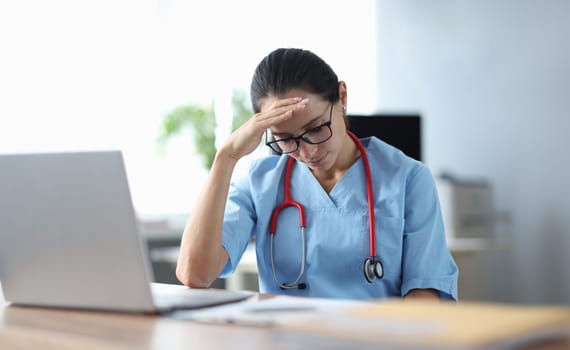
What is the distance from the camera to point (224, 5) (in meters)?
4.86

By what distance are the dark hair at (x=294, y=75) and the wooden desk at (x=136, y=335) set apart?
2.08ft

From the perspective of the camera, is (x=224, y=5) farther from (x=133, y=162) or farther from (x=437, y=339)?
(x=437, y=339)

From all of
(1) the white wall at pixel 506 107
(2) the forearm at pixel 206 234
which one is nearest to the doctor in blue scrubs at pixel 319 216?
(2) the forearm at pixel 206 234

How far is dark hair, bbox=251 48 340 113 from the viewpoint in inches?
61.6

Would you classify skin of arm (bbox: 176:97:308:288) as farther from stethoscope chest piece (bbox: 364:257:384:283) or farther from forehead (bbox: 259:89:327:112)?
stethoscope chest piece (bbox: 364:257:384:283)

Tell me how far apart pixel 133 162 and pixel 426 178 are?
3260 mm

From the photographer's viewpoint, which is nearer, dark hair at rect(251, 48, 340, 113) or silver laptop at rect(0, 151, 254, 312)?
silver laptop at rect(0, 151, 254, 312)

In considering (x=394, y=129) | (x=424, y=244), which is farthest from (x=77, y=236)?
(x=394, y=129)

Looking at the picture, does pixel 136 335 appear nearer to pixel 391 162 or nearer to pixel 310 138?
pixel 310 138

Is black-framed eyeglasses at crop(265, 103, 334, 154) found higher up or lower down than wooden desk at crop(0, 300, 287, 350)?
higher up

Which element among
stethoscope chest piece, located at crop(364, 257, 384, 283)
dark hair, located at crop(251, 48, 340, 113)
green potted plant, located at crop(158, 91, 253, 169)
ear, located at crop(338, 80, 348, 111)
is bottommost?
green potted plant, located at crop(158, 91, 253, 169)

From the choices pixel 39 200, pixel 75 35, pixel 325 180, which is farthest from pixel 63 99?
pixel 39 200

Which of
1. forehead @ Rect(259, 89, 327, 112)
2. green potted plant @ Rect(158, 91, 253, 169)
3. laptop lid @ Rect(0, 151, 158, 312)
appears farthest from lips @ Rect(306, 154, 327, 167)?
green potted plant @ Rect(158, 91, 253, 169)

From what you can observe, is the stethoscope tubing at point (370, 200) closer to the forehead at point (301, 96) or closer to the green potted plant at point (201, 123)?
the forehead at point (301, 96)
